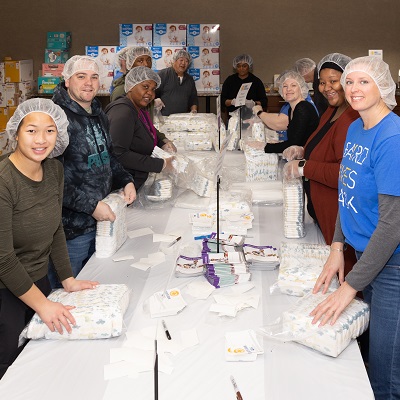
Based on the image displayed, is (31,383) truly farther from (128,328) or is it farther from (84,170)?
(84,170)

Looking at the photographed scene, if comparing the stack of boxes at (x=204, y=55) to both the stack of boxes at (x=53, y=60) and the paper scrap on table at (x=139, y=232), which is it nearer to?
the stack of boxes at (x=53, y=60)

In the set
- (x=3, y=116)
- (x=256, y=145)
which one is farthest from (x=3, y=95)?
(x=256, y=145)

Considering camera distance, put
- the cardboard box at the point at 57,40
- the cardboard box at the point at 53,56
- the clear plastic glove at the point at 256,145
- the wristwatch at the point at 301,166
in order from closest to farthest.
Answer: the wristwatch at the point at 301,166, the clear plastic glove at the point at 256,145, the cardboard box at the point at 53,56, the cardboard box at the point at 57,40

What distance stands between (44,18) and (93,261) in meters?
7.97

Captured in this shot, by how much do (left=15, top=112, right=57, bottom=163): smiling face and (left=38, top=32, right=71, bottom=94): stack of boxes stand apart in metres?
6.63

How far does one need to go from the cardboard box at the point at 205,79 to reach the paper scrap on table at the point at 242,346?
6902 millimetres

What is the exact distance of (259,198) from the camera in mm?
3514

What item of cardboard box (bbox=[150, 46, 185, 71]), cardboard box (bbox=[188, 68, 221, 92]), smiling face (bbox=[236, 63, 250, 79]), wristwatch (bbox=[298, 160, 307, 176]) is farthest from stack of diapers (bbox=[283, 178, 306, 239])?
cardboard box (bbox=[188, 68, 221, 92])

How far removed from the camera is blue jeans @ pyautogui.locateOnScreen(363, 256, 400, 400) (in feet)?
6.39

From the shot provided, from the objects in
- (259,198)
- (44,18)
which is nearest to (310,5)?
(44,18)

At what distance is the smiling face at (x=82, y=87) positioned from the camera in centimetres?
282

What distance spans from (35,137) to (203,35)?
22.9 feet

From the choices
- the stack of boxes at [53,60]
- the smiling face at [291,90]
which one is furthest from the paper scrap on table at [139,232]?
the stack of boxes at [53,60]

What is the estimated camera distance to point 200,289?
2.29 meters
